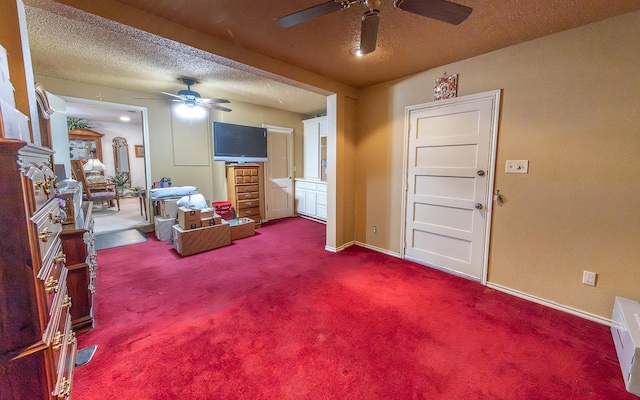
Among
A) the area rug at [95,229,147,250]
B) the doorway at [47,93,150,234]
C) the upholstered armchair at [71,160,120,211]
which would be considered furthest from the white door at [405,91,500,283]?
the upholstered armchair at [71,160,120,211]

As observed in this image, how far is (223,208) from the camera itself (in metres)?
4.56

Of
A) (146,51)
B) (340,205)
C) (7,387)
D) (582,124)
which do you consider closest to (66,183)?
(146,51)

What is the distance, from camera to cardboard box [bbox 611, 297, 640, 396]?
144 centimetres

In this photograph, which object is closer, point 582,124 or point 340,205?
point 582,124

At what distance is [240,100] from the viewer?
15.9 feet

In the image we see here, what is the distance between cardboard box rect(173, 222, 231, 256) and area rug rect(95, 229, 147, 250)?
94 cm

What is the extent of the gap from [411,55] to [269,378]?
2.93 meters

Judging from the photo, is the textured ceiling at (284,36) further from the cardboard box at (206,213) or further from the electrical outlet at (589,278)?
the electrical outlet at (589,278)

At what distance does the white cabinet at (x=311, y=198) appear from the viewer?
533cm

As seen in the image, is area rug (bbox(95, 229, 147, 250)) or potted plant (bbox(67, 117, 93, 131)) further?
potted plant (bbox(67, 117, 93, 131))

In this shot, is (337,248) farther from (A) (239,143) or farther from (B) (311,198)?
(A) (239,143)

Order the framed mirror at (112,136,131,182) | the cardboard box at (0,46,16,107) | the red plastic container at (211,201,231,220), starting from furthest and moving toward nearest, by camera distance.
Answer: the framed mirror at (112,136,131,182)
the red plastic container at (211,201,231,220)
the cardboard box at (0,46,16,107)

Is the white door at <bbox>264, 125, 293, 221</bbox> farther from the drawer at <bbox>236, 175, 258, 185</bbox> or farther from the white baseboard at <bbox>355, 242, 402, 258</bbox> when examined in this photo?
the white baseboard at <bbox>355, 242, 402, 258</bbox>

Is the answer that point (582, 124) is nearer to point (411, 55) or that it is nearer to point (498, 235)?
point (498, 235)
